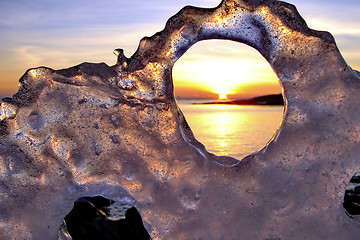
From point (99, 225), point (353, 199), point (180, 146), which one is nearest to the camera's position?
point (180, 146)

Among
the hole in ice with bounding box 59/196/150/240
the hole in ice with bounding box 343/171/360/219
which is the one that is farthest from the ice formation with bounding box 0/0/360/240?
the hole in ice with bounding box 343/171/360/219

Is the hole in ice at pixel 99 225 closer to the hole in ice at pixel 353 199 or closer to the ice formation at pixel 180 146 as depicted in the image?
the ice formation at pixel 180 146

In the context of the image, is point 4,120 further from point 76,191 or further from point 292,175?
point 292,175

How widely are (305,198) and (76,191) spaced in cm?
101

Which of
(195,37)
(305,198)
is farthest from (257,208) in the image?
(195,37)

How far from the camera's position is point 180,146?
2002mm

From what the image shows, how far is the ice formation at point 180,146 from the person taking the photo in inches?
76.2

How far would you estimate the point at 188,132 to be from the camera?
83.7 inches

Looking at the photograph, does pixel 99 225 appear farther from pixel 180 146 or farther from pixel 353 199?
pixel 353 199

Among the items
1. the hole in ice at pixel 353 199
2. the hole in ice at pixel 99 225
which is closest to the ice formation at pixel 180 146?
→ the hole in ice at pixel 99 225

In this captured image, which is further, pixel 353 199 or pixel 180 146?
pixel 353 199

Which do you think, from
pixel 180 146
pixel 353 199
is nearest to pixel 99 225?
pixel 180 146

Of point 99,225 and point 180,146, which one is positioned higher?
point 180,146

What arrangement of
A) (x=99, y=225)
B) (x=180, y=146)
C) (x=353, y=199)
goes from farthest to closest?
1. (x=353, y=199)
2. (x=99, y=225)
3. (x=180, y=146)
